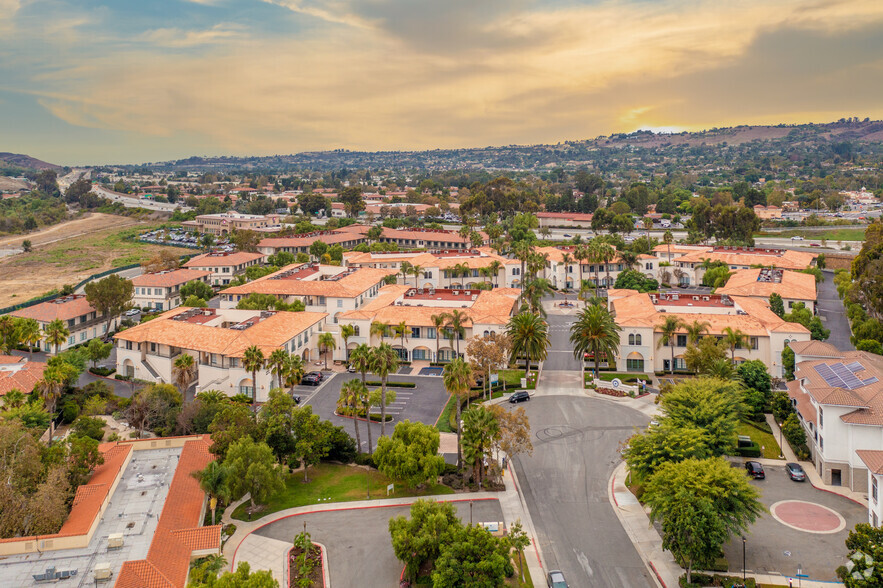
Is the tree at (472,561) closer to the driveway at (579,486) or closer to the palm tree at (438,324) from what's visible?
the driveway at (579,486)

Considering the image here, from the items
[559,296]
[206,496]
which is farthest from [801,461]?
[559,296]

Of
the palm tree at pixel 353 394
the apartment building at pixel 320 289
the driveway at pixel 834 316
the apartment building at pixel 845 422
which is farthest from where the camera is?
the apartment building at pixel 320 289

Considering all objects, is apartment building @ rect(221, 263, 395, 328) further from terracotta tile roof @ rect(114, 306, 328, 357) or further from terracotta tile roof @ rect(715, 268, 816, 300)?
terracotta tile roof @ rect(715, 268, 816, 300)

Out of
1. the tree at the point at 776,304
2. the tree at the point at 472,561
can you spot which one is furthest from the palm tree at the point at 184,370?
the tree at the point at 776,304

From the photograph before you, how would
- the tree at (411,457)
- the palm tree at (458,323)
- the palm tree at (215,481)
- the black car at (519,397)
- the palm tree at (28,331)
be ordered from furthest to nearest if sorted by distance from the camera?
the palm tree at (458,323) < the palm tree at (28,331) < the black car at (519,397) < the tree at (411,457) < the palm tree at (215,481)

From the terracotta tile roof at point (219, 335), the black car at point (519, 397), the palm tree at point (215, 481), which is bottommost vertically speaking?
the black car at point (519, 397)
